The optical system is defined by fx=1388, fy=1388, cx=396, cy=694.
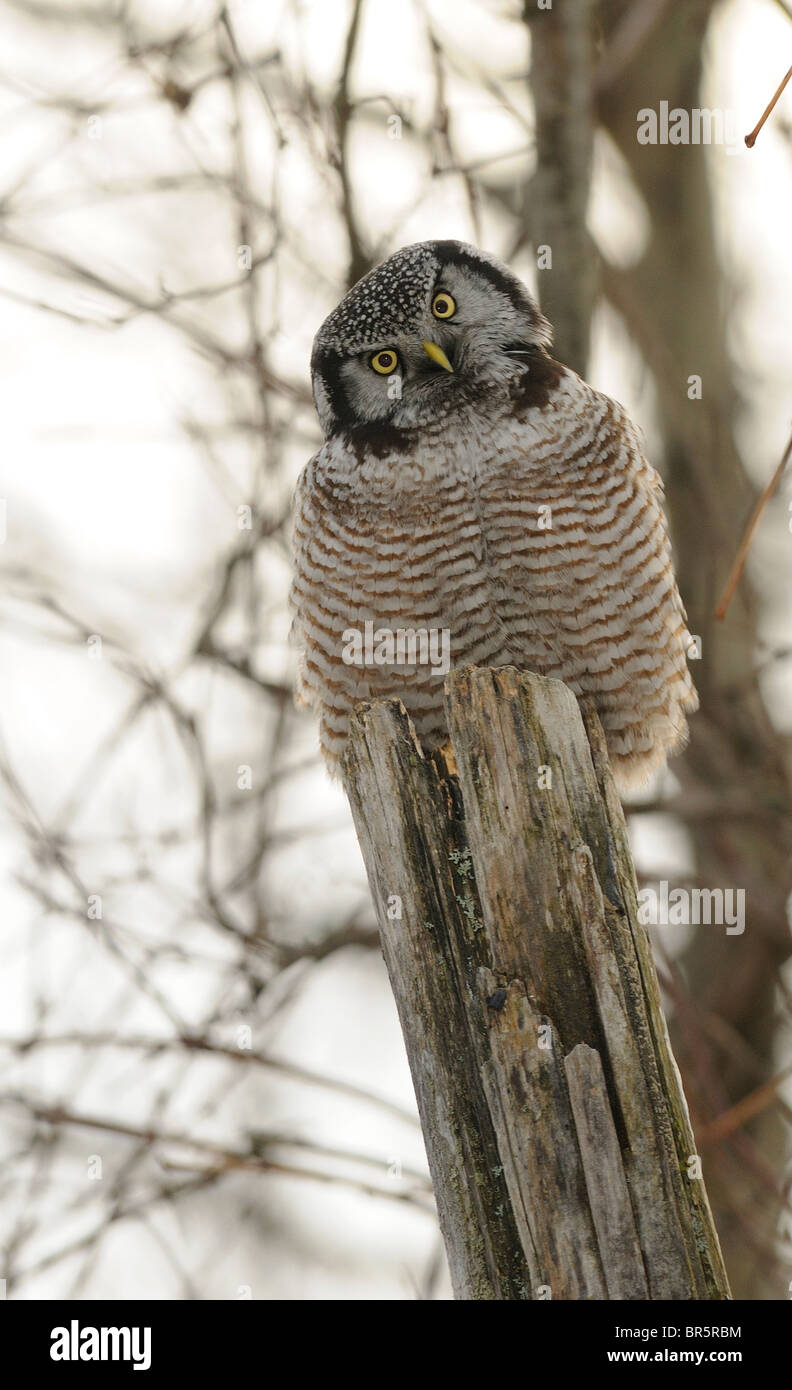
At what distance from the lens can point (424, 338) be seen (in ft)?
15.5

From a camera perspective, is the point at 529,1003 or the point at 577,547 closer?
the point at 529,1003

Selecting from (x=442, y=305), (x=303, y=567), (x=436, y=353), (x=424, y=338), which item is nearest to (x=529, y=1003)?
(x=303, y=567)

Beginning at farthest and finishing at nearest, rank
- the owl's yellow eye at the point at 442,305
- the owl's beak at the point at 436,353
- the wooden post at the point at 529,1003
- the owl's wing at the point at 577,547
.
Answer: the owl's yellow eye at the point at 442,305, the owl's beak at the point at 436,353, the owl's wing at the point at 577,547, the wooden post at the point at 529,1003

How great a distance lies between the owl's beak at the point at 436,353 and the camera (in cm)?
465

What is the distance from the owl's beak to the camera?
4648mm

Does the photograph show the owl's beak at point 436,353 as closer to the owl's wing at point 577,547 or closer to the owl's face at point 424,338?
the owl's face at point 424,338

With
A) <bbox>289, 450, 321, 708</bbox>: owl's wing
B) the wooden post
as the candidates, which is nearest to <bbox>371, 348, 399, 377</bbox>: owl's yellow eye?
<bbox>289, 450, 321, 708</bbox>: owl's wing

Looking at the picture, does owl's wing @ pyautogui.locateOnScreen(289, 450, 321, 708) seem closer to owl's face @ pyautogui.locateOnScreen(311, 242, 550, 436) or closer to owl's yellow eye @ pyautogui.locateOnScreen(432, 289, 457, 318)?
owl's face @ pyautogui.locateOnScreen(311, 242, 550, 436)

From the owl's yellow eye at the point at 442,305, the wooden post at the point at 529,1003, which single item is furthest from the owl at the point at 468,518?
the wooden post at the point at 529,1003

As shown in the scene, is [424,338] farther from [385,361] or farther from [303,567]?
[303,567]

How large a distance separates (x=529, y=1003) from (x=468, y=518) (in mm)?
1818

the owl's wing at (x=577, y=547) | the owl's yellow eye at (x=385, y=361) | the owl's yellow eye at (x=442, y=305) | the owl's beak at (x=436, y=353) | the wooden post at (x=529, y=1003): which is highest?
the owl's yellow eye at (x=442, y=305)
